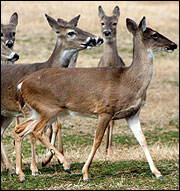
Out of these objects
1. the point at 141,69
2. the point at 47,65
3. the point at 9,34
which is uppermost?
the point at 9,34

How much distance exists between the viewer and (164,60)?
73.5 ft

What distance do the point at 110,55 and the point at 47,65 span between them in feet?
10.6

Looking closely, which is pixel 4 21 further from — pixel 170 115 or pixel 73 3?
pixel 170 115

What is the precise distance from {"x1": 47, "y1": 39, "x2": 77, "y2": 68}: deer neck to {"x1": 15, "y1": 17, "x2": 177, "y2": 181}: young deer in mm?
1231

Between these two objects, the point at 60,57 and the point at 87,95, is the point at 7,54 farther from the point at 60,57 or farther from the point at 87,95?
the point at 87,95

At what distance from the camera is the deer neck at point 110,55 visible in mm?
11836

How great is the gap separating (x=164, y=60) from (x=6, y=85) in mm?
14428

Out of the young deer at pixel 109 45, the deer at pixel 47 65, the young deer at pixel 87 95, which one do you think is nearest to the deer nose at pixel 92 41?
the deer at pixel 47 65

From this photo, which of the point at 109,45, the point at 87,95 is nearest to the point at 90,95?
the point at 87,95

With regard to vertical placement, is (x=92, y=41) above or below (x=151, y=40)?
below

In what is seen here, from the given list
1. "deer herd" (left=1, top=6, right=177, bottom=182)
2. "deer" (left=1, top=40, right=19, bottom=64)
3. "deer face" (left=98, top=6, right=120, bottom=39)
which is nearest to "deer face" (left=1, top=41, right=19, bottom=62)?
"deer" (left=1, top=40, right=19, bottom=64)

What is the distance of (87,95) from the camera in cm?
756

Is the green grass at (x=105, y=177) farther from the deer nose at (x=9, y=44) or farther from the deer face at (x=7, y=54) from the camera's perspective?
the deer nose at (x=9, y=44)

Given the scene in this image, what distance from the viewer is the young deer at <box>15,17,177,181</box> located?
746cm
